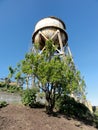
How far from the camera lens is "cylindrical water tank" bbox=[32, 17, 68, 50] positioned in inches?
1004

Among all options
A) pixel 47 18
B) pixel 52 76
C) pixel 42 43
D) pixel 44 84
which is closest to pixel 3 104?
pixel 44 84

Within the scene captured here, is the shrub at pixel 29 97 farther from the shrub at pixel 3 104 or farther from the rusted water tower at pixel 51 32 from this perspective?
the rusted water tower at pixel 51 32

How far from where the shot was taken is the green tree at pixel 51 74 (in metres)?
15.9

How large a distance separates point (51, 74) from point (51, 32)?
35.8 feet

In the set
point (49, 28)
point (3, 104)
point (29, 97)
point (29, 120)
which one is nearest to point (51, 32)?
point (49, 28)

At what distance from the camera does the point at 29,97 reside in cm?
1789

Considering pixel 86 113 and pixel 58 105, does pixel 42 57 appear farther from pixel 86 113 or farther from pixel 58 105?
pixel 86 113

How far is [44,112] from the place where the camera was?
16.5 m

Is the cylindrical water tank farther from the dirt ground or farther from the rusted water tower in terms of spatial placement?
the dirt ground

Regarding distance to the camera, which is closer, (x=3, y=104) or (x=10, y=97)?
(x=3, y=104)

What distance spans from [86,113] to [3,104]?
29.7 feet

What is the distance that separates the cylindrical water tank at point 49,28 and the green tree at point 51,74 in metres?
8.06

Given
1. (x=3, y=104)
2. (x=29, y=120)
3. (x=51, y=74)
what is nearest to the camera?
(x=29, y=120)

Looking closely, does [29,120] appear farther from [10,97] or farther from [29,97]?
[10,97]
